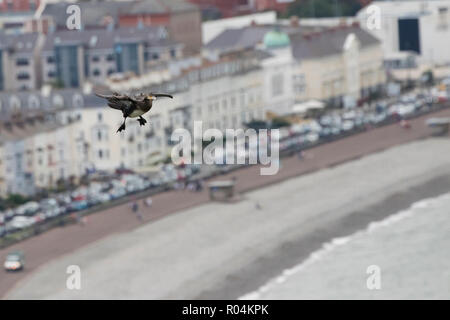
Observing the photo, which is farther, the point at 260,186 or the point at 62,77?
the point at 62,77

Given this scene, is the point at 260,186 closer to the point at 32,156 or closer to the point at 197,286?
the point at 32,156

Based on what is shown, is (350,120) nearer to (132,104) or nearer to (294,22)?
(294,22)

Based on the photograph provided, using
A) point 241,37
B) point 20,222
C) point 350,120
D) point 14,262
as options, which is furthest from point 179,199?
point 241,37

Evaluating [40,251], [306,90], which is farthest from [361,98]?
[40,251]

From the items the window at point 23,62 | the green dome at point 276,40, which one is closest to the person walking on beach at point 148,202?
the window at point 23,62

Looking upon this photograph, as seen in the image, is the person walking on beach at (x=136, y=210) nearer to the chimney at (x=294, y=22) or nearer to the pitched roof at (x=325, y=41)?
the pitched roof at (x=325, y=41)
